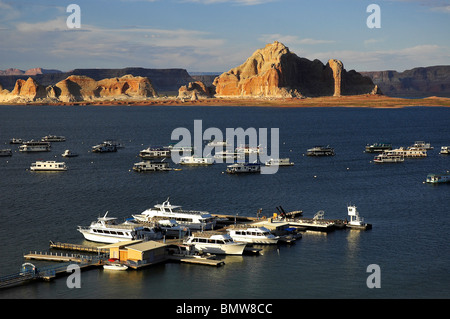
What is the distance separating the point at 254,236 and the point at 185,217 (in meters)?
8.34

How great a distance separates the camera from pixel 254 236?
2327 inches

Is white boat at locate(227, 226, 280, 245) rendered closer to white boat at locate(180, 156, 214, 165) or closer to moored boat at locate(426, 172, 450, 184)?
moored boat at locate(426, 172, 450, 184)

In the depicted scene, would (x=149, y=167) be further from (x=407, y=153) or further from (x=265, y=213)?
(x=407, y=153)

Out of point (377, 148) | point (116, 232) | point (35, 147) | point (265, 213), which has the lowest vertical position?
point (265, 213)

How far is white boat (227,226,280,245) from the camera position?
193 feet

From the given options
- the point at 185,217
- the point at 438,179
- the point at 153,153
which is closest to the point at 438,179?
the point at 438,179

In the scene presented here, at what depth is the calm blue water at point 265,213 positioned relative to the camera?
47.9 meters

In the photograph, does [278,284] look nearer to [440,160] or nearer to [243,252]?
[243,252]

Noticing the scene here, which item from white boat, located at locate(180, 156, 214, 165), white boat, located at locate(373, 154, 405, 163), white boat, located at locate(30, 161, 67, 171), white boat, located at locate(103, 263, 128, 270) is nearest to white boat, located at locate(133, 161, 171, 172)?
white boat, located at locate(180, 156, 214, 165)

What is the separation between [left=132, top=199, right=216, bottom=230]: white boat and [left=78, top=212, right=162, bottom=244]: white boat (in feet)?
13.7

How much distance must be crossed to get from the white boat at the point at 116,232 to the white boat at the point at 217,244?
4.48 metres
